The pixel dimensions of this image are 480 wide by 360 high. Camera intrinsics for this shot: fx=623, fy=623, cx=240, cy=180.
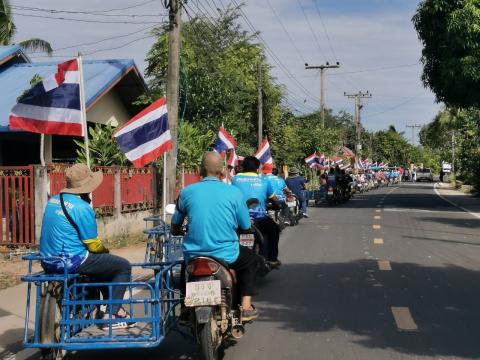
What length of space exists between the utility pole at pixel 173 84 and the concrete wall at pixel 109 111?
5.84 meters

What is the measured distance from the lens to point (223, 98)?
25297mm

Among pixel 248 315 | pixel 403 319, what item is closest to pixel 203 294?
pixel 248 315

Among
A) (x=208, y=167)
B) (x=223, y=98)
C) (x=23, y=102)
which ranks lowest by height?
(x=208, y=167)

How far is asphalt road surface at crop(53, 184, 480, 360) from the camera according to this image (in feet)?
19.6

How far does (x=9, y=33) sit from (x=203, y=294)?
29.8 meters

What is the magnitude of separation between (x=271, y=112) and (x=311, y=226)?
2227 cm

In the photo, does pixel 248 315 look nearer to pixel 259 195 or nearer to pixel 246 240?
pixel 246 240

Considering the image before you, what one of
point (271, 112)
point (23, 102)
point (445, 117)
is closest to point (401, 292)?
point (23, 102)

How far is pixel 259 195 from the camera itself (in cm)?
912

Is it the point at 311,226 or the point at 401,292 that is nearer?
the point at 401,292

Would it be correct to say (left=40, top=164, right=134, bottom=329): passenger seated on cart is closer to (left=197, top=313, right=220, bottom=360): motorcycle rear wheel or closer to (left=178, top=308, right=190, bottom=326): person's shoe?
(left=178, top=308, right=190, bottom=326): person's shoe

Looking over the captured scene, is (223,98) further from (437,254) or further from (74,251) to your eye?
(74,251)

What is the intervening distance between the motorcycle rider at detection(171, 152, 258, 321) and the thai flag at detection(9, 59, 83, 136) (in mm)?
2891

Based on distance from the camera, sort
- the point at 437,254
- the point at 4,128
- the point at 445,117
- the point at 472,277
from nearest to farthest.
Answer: the point at 472,277 < the point at 437,254 < the point at 4,128 < the point at 445,117
